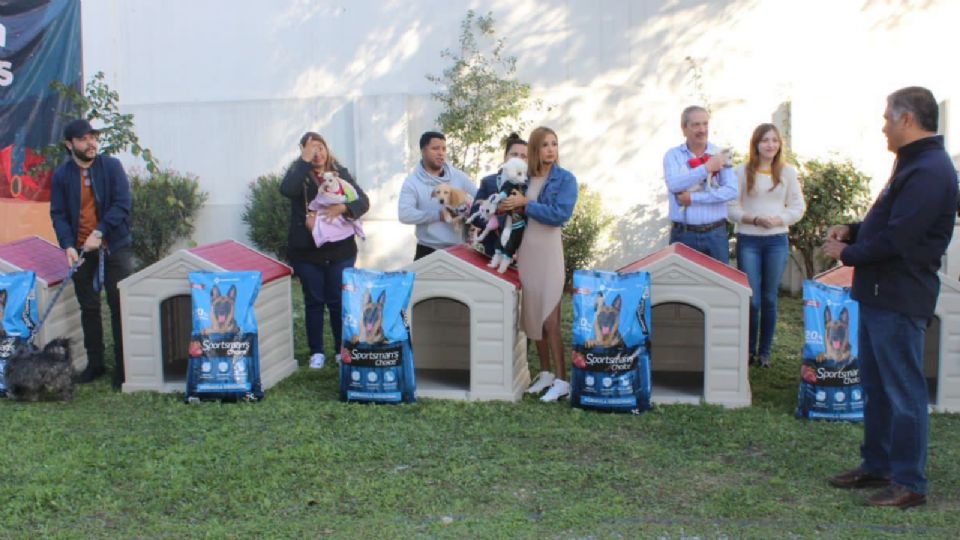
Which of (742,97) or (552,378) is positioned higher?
(742,97)

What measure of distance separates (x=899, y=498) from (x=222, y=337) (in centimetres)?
370

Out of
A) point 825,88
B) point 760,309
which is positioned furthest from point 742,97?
point 760,309

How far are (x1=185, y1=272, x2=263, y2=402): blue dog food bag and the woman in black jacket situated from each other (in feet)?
2.79

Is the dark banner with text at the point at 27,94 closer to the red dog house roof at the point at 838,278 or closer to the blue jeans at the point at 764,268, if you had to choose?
the blue jeans at the point at 764,268

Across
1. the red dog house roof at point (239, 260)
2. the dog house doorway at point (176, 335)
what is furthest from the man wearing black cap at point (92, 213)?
the red dog house roof at point (239, 260)

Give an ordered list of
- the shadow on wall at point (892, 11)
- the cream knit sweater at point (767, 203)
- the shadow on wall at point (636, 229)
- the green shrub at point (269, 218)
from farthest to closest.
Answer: the green shrub at point (269, 218), the shadow on wall at point (636, 229), the shadow on wall at point (892, 11), the cream knit sweater at point (767, 203)

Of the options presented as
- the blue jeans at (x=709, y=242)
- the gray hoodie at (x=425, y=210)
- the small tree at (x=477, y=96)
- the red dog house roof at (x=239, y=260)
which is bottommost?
the red dog house roof at (x=239, y=260)

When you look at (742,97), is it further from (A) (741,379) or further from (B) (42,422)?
(B) (42,422)

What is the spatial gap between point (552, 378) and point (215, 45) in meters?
7.26

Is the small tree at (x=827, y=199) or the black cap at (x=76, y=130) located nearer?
the black cap at (x=76, y=130)

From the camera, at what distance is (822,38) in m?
10.2

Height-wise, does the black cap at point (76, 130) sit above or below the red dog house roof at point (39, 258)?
above

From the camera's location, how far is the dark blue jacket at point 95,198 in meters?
6.15

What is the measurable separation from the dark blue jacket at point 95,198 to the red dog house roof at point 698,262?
323cm
